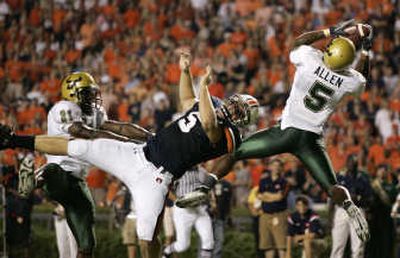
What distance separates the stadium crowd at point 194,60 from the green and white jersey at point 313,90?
15.3 feet

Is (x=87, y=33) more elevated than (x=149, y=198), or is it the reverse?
(x=87, y=33)

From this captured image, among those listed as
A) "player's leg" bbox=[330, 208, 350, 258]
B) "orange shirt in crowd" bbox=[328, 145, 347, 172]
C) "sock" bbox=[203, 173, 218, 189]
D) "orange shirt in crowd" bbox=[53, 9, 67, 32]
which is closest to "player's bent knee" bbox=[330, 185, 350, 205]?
"sock" bbox=[203, 173, 218, 189]

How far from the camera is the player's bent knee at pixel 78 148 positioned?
9.52m

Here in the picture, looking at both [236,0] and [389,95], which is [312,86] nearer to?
[389,95]

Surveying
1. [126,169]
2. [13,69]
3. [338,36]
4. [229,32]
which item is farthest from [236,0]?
[126,169]

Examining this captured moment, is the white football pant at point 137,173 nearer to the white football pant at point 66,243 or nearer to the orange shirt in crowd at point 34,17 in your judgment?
the white football pant at point 66,243

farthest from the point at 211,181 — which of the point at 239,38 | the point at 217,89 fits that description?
the point at 239,38

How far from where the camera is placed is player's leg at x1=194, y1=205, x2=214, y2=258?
13406mm

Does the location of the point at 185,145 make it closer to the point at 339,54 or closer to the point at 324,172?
the point at 324,172

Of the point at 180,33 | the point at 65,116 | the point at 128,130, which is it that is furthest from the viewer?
the point at 180,33

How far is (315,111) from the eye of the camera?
35.1 ft

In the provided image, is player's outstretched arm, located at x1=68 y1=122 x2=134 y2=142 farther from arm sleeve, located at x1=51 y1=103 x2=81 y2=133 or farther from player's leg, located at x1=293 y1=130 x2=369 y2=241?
player's leg, located at x1=293 y1=130 x2=369 y2=241

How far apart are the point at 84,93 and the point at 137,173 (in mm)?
1279

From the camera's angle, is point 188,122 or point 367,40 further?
point 367,40
